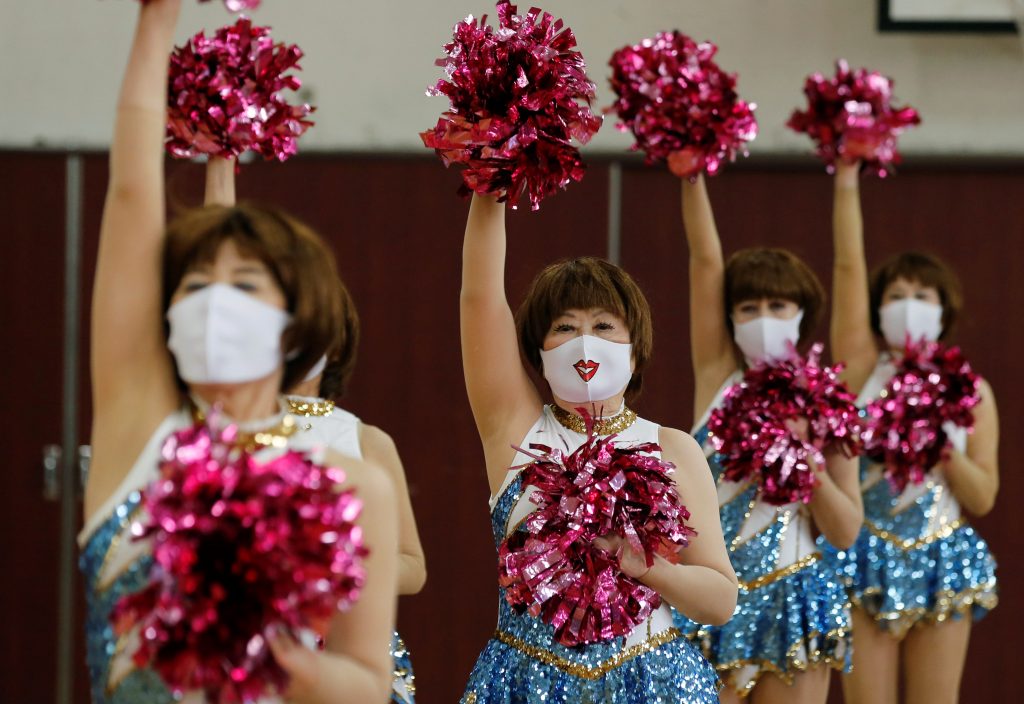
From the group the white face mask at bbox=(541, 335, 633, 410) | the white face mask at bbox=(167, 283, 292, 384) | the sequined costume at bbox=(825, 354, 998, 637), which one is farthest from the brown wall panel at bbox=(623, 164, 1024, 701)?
the white face mask at bbox=(167, 283, 292, 384)

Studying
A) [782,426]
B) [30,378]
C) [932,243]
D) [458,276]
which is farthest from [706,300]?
[30,378]

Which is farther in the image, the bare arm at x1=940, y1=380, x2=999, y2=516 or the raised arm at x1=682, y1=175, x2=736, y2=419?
the bare arm at x1=940, y1=380, x2=999, y2=516

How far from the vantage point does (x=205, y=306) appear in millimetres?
1537

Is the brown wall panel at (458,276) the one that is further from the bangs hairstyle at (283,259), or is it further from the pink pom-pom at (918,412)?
the bangs hairstyle at (283,259)

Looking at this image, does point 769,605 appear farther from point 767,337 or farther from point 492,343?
point 492,343

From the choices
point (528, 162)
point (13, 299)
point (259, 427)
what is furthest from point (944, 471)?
point (13, 299)

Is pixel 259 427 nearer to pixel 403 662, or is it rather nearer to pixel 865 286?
pixel 403 662

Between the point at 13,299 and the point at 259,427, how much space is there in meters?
3.43

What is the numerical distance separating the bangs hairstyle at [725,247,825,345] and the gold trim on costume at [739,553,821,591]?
1.86 ft

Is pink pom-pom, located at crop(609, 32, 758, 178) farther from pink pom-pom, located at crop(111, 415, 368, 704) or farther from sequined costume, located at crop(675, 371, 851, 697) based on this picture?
pink pom-pom, located at crop(111, 415, 368, 704)

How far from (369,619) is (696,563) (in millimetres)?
810

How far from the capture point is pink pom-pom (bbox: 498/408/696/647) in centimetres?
206

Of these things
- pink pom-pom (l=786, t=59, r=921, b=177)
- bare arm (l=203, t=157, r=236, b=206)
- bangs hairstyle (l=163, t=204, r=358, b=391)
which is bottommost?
bangs hairstyle (l=163, t=204, r=358, b=391)

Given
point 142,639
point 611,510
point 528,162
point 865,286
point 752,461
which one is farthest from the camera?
point 865,286
